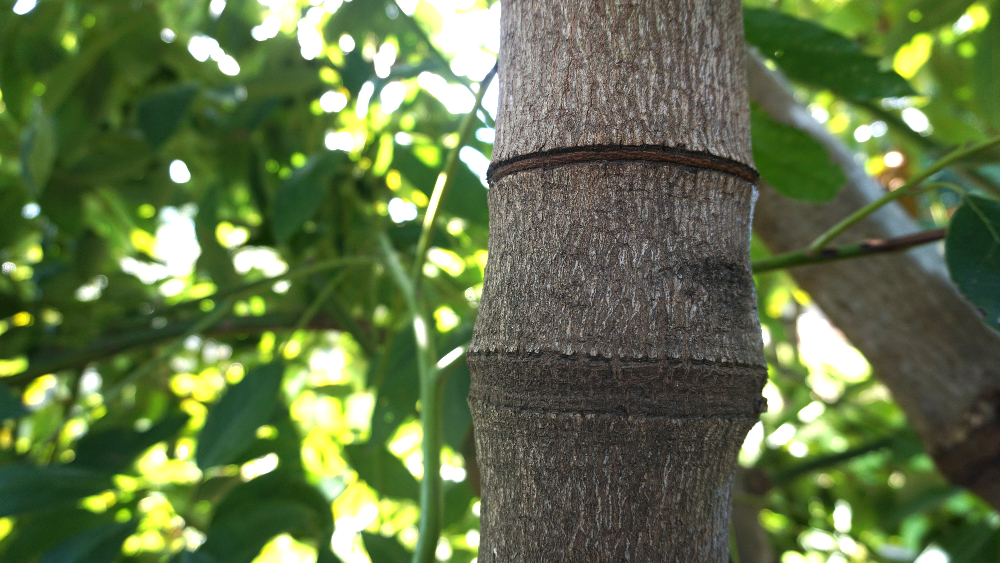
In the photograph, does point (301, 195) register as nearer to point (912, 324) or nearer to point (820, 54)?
point (820, 54)

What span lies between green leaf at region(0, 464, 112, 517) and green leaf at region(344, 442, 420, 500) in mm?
199

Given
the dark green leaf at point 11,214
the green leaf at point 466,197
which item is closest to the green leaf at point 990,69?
the green leaf at point 466,197

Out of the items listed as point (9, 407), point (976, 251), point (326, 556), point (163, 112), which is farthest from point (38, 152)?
point (976, 251)

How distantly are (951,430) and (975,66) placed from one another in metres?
0.35

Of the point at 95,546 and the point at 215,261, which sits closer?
the point at 95,546

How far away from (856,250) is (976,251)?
54mm

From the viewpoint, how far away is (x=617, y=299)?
0.77 feet

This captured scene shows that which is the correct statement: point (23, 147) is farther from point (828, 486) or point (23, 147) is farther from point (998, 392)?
point (828, 486)

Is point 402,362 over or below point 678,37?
below

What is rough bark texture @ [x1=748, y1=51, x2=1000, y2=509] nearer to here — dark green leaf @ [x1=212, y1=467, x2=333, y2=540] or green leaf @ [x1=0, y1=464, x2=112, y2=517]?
dark green leaf @ [x1=212, y1=467, x2=333, y2=540]

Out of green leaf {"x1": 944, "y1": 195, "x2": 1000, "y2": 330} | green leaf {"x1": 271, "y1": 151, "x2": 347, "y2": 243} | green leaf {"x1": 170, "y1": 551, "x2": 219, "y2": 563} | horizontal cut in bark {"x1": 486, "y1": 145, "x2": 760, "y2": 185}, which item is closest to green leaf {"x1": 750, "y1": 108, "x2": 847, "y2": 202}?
green leaf {"x1": 944, "y1": 195, "x2": 1000, "y2": 330}

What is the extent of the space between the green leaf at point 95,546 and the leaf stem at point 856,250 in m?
0.49

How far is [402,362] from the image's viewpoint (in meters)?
0.56

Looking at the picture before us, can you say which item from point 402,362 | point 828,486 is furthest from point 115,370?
point 828,486
